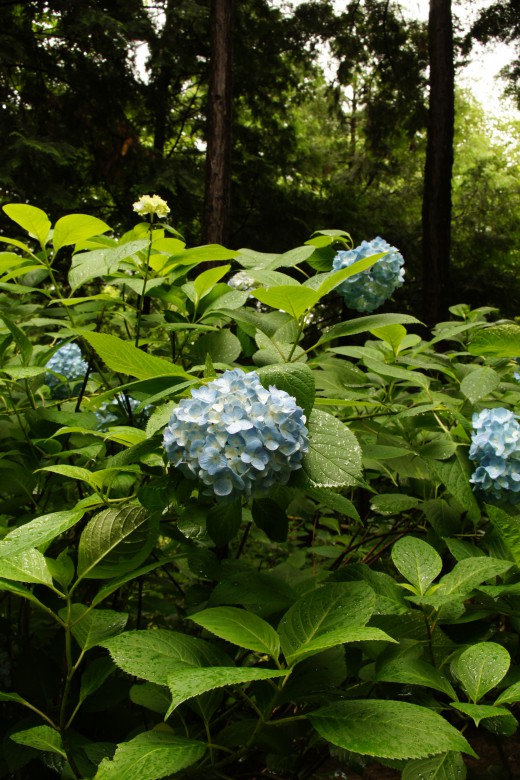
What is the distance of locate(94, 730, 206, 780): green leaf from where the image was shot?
2.44ft

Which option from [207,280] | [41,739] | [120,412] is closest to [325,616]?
[41,739]

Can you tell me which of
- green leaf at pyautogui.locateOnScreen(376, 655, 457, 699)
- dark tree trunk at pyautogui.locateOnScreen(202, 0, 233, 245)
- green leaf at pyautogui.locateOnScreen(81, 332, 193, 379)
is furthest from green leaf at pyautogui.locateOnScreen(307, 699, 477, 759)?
dark tree trunk at pyautogui.locateOnScreen(202, 0, 233, 245)

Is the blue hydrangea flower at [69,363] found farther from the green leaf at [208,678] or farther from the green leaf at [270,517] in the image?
the green leaf at [208,678]

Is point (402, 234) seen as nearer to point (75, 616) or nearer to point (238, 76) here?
point (238, 76)

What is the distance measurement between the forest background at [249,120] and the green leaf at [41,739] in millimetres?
5504

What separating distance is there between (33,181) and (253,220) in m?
2.81

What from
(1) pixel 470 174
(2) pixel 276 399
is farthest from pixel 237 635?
(1) pixel 470 174

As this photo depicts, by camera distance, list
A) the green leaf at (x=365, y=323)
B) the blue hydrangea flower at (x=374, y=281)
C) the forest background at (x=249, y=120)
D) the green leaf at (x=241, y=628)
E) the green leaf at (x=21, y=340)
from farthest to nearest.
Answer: the forest background at (x=249, y=120) < the blue hydrangea flower at (x=374, y=281) < the green leaf at (x=21, y=340) < the green leaf at (x=365, y=323) < the green leaf at (x=241, y=628)

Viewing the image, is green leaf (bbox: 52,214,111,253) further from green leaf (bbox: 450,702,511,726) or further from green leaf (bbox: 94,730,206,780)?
green leaf (bbox: 450,702,511,726)

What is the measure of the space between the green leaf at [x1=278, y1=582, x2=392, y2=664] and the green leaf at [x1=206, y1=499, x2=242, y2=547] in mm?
151

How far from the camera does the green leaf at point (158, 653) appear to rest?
0.83m

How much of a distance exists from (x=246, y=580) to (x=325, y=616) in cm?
23

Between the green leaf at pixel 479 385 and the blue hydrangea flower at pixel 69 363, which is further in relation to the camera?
the blue hydrangea flower at pixel 69 363

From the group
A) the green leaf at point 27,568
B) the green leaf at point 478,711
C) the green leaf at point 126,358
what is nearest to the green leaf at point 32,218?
the green leaf at point 126,358
